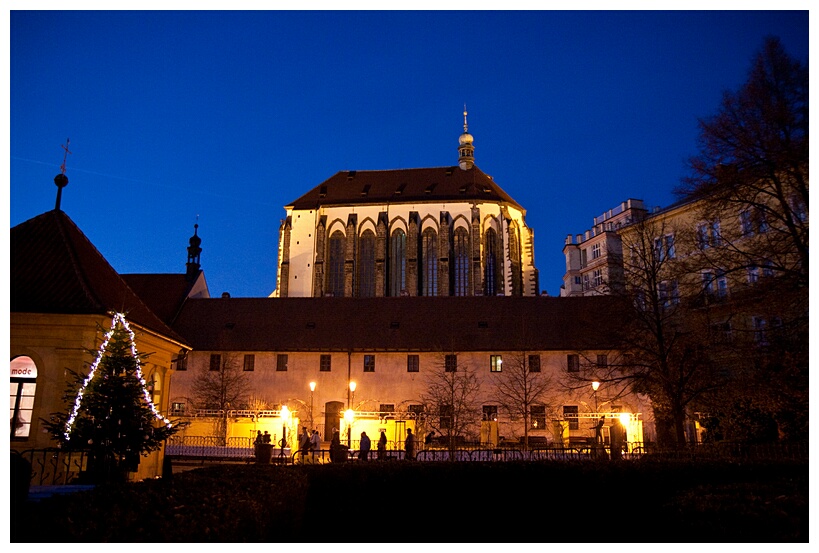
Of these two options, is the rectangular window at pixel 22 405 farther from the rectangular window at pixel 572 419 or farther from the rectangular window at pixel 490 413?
the rectangular window at pixel 572 419

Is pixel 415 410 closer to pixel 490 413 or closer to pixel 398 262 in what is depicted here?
pixel 490 413

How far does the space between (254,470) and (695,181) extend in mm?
12026

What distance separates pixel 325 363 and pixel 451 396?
828 cm

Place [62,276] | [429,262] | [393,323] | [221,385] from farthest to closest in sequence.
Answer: [429,262], [393,323], [221,385], [62,276]

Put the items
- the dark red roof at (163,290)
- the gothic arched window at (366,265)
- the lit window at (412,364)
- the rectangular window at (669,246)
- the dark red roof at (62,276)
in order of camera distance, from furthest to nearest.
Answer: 1. the gothic arched window at (366,265)
2. the dark red roof at (163,290)
3. the lit window at (412,364)
4. the rectangular window at (669,246)
5. the dark red roof at (62,276)

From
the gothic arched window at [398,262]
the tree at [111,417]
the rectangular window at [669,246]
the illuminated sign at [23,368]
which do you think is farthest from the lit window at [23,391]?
the gothic arched window at [398,262]

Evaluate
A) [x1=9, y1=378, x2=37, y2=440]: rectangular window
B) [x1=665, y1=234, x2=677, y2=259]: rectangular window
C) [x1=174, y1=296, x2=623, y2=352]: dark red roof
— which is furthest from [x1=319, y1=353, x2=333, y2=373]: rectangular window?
[x1=9, y1=378, x2=37, y2=440]: rectangular window

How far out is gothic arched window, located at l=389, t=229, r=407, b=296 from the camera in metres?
63.9

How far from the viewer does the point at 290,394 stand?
39781mm

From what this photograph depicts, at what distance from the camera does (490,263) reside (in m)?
63.8

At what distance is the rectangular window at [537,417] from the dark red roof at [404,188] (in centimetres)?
3102

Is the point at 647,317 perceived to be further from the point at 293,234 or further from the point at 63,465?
the point at 293,234

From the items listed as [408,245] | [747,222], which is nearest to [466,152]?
[408,245]

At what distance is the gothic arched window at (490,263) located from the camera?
62.9 m
